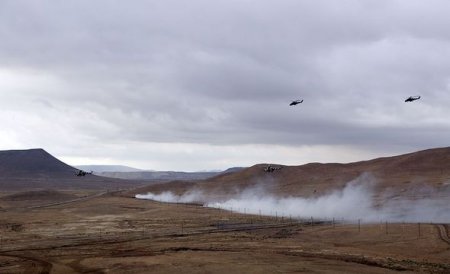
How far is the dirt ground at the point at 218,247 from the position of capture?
38844 millimetres

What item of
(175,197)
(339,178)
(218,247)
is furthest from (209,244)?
(175,197)

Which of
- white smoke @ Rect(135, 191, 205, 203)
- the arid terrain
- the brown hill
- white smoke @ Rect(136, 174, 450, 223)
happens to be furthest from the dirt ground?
white smoke @ Rect(135, 191, 205, 203)

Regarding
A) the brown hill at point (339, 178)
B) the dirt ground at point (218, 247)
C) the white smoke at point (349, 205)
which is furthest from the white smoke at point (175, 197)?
the dirt ground at point (218, 247)

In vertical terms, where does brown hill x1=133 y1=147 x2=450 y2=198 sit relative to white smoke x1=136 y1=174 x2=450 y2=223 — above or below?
above

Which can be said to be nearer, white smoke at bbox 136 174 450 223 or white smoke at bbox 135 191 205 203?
white smoke at bbox 136 174 450 223

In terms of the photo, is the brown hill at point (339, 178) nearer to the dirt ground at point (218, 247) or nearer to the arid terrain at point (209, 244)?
the arid terrain at point (209, 244)

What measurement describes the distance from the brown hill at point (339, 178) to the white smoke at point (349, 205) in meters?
4.69

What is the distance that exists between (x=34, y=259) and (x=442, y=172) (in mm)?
104317

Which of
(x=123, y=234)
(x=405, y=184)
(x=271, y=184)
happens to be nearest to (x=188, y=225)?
(x=123, y=234)

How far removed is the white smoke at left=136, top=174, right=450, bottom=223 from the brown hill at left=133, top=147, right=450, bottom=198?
4685 mm

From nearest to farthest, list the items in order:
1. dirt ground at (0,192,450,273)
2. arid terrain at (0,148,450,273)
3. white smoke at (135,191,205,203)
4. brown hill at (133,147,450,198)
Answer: dirt ground at (0,192,450,273)
arid terrain at (0,148,450,273)
brown hill at (133,147,450,198)
white smoke at (135,191,205,203)

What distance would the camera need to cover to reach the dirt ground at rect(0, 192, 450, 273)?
1529 inches

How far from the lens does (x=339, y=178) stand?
143000 millimetres

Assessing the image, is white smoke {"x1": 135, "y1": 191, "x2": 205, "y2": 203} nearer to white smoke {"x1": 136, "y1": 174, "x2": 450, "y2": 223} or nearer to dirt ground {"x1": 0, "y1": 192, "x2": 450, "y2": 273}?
white smoke {"x1": 136, "y1": 174, "x2": 450, "y2": 223}
